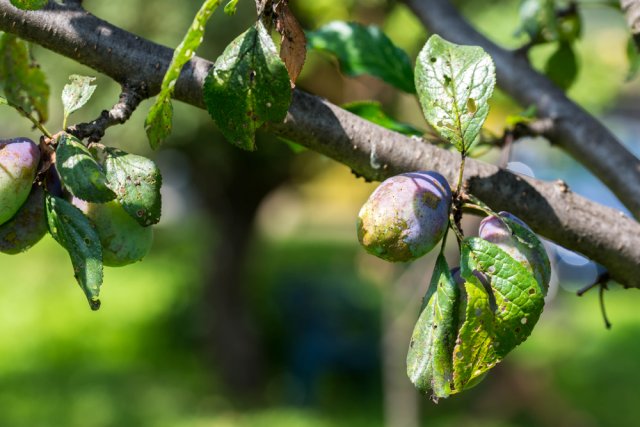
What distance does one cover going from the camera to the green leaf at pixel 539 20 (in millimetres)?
983

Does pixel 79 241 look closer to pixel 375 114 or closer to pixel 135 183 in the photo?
pixel 135 183

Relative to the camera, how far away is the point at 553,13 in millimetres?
986

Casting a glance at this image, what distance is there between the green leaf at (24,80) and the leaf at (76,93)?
0.65 ft

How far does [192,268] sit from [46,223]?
229 inches

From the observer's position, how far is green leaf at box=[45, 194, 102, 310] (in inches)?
20.5

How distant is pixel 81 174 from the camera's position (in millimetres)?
511

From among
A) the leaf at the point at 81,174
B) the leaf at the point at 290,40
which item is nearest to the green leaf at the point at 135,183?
the leaf at the point at 81,174

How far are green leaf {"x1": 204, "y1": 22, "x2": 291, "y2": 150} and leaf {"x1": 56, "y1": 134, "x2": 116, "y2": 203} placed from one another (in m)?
0.08

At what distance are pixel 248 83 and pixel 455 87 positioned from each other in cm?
14

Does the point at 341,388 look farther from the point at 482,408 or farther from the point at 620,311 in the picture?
the point at 620,311

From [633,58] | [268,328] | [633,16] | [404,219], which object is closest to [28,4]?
[404,219]

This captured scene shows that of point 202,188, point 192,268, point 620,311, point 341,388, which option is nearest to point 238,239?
point 202,188

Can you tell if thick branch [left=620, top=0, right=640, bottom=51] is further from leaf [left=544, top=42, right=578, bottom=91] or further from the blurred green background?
the blurred green background

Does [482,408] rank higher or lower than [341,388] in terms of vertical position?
higher
